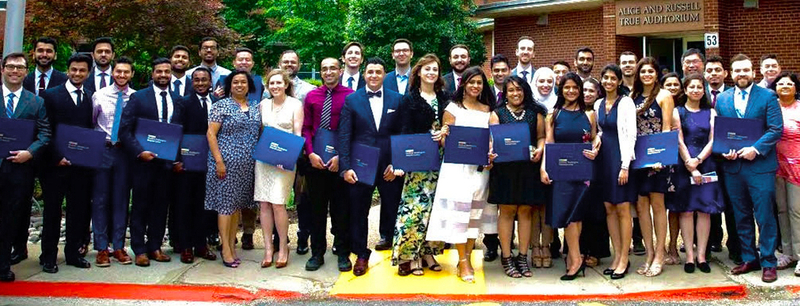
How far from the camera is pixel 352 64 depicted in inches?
332

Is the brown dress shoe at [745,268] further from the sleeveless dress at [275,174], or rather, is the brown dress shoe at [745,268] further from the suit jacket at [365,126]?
the sleeveless dress at [275,174]

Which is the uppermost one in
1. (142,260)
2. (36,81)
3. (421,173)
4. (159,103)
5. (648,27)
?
(648,27)

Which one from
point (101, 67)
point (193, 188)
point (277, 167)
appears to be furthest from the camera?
point (101, 67)

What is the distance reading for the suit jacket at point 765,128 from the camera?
7.15m

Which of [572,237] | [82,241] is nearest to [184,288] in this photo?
[82,241]

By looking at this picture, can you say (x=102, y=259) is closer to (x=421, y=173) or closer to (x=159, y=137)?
(x=159, y=137)

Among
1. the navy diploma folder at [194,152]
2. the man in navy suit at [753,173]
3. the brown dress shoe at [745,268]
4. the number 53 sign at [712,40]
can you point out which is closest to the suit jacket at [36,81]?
the navy diploma folder at [194,152]

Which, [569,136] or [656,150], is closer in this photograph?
[656,150]

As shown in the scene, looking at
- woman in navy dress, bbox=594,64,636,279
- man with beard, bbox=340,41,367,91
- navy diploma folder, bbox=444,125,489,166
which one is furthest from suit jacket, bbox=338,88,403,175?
woman in navy dress, bbox=594,64,636,279

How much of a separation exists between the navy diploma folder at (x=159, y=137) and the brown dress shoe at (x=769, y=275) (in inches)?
221

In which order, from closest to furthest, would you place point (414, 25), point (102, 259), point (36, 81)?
point (102, 259) → point (36, 81) → point (414, 25)

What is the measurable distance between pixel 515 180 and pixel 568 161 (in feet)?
1.68

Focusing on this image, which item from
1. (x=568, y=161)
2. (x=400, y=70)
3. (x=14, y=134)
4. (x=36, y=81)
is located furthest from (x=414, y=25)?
(x=14, y=134)

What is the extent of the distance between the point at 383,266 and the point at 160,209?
230 centimetres
